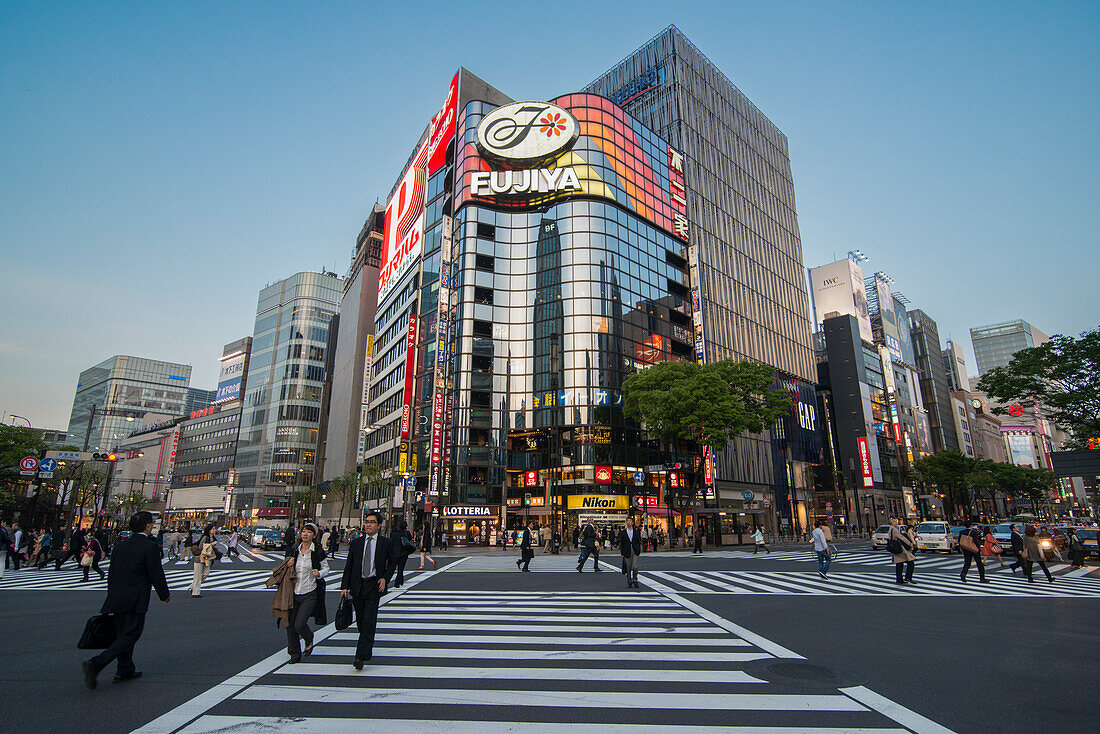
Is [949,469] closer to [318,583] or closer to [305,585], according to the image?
[318,583]

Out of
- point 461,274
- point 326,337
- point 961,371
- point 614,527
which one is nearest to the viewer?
point 614,527

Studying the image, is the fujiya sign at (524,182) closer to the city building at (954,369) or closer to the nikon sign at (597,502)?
the nikon sign at (597,502)

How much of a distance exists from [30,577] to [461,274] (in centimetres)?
4108

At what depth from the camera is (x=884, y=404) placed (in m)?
89.8

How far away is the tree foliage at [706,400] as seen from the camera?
38312 millimetres

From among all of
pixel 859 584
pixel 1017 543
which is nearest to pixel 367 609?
pixel 859 584

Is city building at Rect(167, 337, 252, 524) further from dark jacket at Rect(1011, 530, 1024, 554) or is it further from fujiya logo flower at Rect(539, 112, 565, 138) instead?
dark jacket at Rect(1011, 530, 1024, 554)

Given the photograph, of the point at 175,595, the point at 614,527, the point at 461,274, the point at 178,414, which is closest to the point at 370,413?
the point at 461,274

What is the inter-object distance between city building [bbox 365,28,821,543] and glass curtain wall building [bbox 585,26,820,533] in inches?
11.6

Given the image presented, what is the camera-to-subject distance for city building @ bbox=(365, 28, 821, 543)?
169 ft

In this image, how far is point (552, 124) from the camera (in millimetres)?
57281

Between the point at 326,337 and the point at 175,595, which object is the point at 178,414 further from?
the point at 175,595

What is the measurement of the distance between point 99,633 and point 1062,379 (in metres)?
30.5

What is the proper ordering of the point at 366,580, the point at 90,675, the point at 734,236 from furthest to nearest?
the point at 734,236 < the point at 366,580 < the point at 90,675
